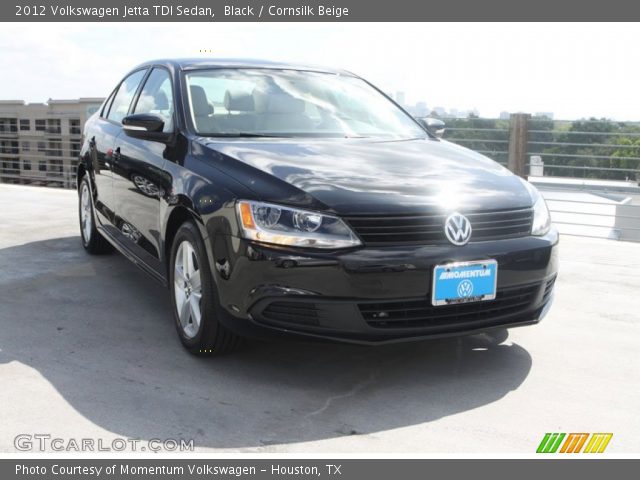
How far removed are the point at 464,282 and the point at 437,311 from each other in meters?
0.18

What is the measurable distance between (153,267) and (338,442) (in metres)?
1.98

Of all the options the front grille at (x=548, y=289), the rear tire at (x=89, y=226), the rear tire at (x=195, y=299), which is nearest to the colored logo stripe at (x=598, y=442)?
the front grille at (x=548, y=289)

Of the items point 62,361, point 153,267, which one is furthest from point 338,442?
point 153,267

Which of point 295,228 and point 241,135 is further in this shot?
point 241,135

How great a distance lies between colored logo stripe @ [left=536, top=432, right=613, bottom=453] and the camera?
2922 millimetres

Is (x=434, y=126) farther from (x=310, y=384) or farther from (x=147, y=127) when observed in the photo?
(x=310, y=384)

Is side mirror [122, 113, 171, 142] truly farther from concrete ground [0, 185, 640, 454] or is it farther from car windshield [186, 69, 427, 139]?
concrete ground [0, 185, 640, 454]

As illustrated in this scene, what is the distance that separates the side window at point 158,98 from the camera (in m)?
4.38

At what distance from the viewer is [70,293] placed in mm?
5168

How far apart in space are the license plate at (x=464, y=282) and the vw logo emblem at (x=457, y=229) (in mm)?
110

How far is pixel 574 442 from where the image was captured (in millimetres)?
A: 2977

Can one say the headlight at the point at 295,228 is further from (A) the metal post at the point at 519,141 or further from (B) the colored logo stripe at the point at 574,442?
(A) the metal post at the point at 519,141

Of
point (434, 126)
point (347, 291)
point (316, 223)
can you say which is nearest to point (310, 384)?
point (347, 291)

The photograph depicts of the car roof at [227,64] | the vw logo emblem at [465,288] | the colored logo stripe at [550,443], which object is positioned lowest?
the colored logo stripe at [550,443]
